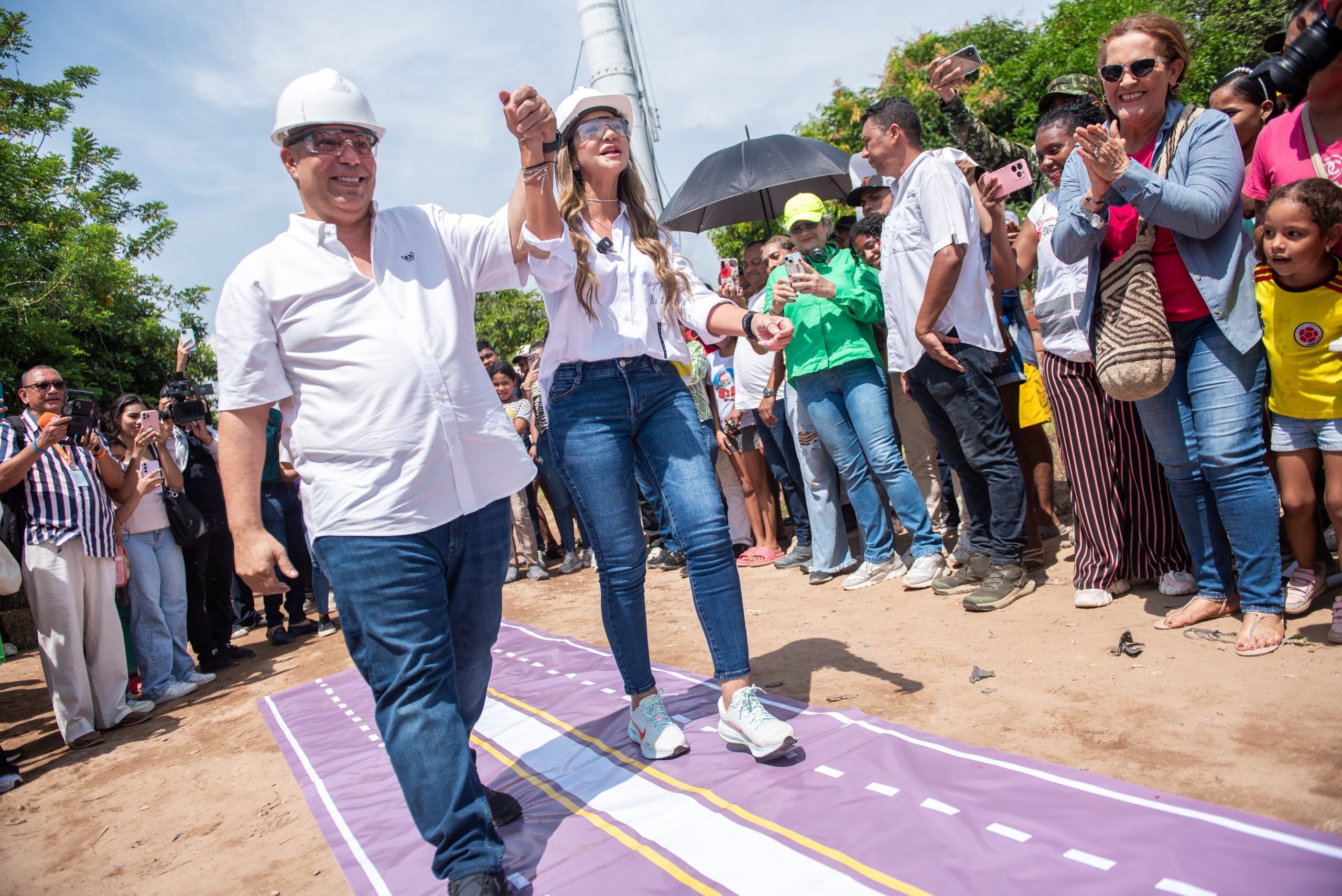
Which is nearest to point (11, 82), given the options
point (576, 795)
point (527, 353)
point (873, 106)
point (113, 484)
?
point (527, 353)

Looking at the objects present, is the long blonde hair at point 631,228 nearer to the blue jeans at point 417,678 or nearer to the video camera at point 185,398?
the blue jeans at point 417,678

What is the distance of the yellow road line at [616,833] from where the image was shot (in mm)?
2139

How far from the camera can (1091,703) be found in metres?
2.79

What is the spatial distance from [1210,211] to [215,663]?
Answer: 6.71m

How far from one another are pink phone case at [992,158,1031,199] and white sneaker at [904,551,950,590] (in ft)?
6.18

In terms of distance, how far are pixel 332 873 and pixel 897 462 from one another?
3315mm

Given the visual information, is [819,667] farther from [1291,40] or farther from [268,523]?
[268,523]

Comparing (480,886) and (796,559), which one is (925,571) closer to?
(796,559)

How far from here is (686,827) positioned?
2.42 metres

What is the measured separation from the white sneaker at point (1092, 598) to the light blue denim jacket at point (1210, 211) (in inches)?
50.1

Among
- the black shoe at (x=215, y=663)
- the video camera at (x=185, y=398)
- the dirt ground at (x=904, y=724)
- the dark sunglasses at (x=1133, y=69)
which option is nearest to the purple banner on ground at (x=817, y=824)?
the dirt ground at (x=904, y=724)

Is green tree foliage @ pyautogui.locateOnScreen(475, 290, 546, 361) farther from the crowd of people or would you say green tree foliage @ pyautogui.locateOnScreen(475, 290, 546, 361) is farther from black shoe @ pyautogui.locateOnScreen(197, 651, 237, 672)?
the crowd of people

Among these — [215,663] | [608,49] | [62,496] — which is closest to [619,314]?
[62,496]

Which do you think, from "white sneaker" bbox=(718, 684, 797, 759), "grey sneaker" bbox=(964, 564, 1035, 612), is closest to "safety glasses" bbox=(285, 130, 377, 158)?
"white sneaker" bbox=(718, 684, 797, 759)
